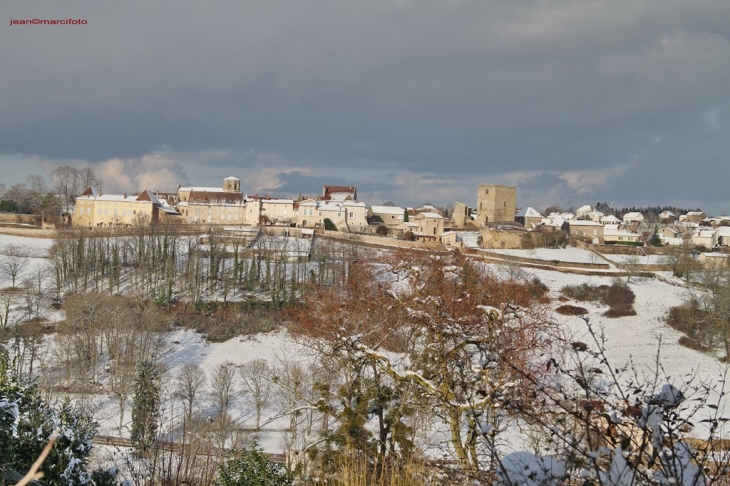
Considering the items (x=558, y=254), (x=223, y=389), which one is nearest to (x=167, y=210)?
(x=558, y=254)

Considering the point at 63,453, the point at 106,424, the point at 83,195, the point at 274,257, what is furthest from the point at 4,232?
the point at 63,453

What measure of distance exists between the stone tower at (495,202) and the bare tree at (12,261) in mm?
47866

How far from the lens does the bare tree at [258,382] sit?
2160 centimetres

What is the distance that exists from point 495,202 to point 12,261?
49.9m

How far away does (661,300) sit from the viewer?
3712 centimetres

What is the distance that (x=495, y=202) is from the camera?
6594cm

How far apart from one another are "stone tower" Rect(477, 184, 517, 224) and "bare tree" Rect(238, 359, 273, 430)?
45.4 meters

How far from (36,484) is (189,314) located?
3107 cm

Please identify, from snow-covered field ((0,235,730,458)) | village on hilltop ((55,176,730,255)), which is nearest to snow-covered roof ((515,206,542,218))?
village on hilltop ((55,176,730,255))

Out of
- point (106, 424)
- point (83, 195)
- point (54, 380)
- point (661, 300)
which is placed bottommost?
point (106, 424)

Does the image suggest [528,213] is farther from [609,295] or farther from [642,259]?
[609,295]

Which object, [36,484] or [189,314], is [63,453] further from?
[189,314]

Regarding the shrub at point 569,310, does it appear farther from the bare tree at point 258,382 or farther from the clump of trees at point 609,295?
the bare tree at point 258,382

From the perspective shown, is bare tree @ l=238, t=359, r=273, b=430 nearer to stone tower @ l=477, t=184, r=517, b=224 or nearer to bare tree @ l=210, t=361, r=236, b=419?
bare tree @ l=210, t=361, r=236, b=419
